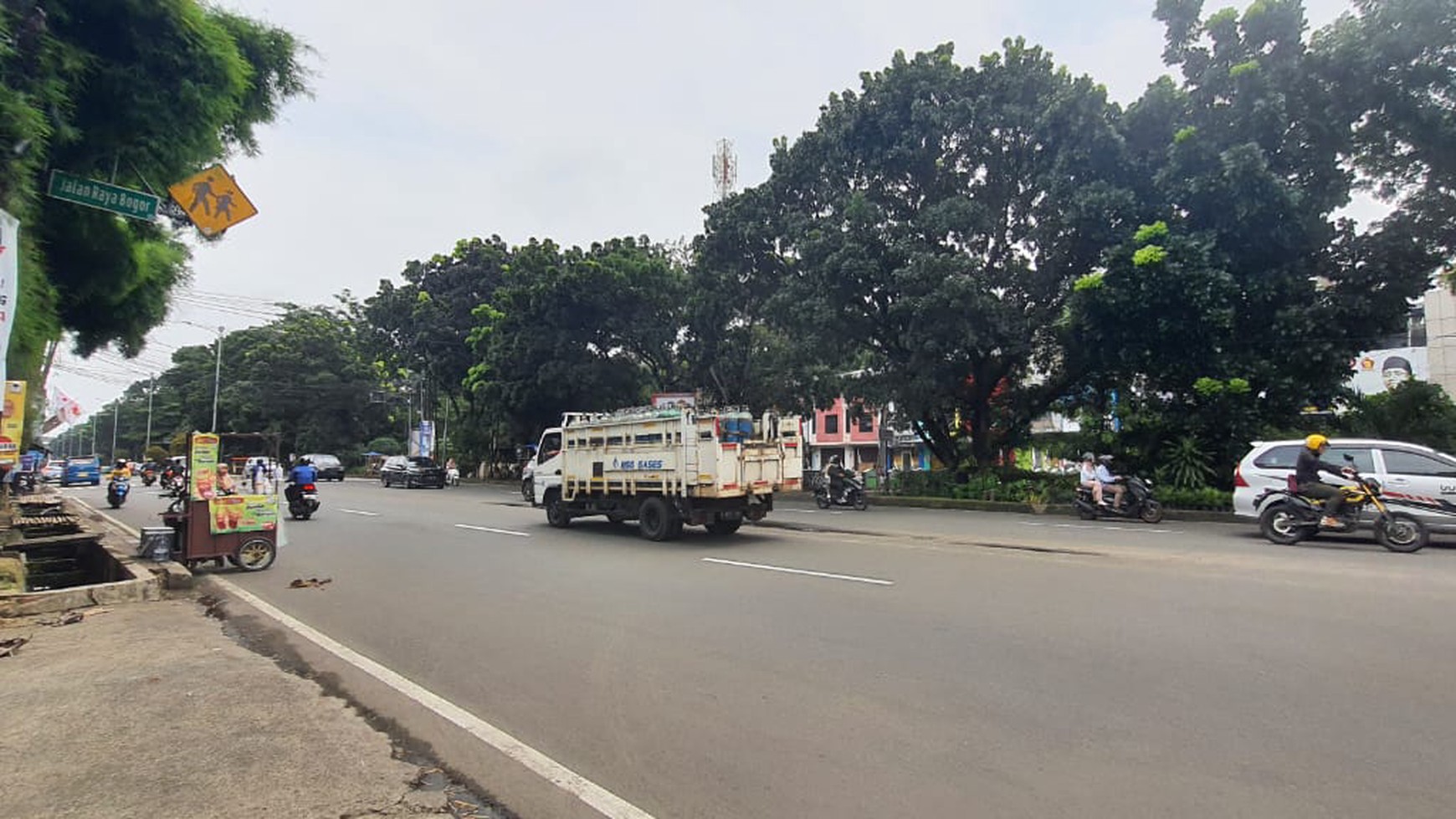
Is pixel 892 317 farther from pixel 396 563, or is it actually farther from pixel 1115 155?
pixel 396 563

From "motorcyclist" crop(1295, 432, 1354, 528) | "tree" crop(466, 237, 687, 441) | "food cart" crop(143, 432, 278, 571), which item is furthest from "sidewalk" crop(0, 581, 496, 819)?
"tree" crop(466, 237, 687, 441)

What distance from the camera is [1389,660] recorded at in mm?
5477

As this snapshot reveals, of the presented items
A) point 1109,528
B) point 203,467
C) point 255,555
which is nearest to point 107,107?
point 203,467

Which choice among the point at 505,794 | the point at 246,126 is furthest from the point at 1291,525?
the point at 246,126

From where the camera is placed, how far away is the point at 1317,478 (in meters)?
12.1

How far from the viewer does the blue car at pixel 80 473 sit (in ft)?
141

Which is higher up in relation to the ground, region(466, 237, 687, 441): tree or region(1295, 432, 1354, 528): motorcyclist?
region(466, 237, 687, 441): tree

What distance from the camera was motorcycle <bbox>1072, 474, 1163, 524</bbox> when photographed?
16.3 m

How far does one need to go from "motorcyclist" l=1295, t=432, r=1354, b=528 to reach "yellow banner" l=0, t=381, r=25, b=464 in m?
18.0

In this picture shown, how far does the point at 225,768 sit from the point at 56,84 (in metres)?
7.05

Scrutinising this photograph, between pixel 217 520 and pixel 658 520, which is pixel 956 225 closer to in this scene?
pixel 658 520

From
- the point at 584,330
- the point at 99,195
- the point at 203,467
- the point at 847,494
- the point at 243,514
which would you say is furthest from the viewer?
the point at 584,330

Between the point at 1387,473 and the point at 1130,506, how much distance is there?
501 cm

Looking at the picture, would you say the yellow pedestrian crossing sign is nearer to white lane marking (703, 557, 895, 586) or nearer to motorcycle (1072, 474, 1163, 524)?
white lane marking (703, 557, 895, 586)
